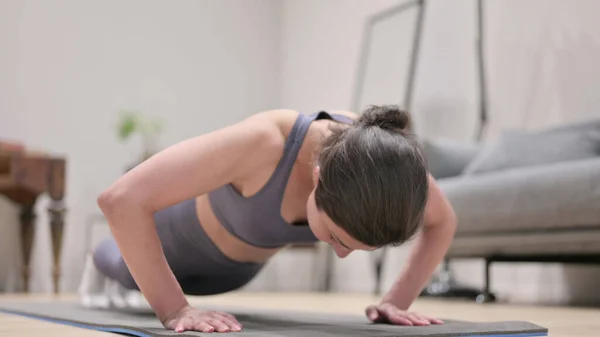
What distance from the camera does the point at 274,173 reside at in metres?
1.42

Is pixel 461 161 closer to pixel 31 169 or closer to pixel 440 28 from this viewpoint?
pixel 440 28

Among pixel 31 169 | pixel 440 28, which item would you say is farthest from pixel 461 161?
pixel 31 169

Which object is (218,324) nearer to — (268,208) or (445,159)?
(268,208)

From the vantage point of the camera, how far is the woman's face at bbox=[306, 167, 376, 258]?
45.3 inches

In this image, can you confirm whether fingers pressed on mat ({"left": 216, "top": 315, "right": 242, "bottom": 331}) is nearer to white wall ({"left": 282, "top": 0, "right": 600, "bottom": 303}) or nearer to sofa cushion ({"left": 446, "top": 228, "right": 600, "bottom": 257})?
sofa cushion ({"left": 446, "top": 228, "right": 600, "bottom": 257})

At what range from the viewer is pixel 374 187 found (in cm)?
111

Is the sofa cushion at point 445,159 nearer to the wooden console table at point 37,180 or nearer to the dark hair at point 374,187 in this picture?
the wooden console table at point 37,180

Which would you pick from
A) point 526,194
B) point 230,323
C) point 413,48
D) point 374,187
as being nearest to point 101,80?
point 413,48

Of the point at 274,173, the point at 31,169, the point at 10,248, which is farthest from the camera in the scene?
the point at 10,248

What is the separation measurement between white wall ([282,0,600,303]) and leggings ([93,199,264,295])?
2.04 meters

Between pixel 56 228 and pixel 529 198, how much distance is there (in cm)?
242

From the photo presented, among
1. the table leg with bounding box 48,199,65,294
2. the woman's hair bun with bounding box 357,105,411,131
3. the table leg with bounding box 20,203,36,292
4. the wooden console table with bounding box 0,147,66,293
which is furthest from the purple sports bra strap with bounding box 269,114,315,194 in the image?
the table leg with bounding box 20,203,36,292

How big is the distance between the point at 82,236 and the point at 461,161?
2.55 m

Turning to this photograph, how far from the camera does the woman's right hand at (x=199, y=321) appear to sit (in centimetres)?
120
